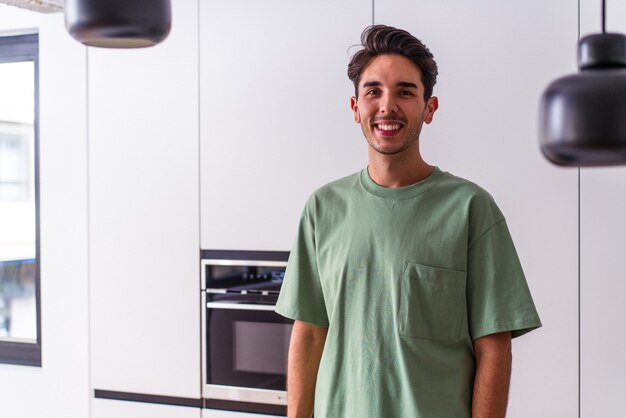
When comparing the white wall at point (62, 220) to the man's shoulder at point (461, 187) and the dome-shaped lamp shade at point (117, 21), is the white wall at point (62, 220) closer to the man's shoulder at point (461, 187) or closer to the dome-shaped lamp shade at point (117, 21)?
the man's shoulder at point (461, 187)

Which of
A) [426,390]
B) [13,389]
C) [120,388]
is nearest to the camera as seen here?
[426,390]

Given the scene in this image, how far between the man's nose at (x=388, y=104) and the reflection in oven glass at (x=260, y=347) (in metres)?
1.28

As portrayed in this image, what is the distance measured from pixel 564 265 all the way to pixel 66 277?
1.72 meters

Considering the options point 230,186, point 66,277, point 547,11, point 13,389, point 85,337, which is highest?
point 547,11

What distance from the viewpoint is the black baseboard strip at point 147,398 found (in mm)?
2777

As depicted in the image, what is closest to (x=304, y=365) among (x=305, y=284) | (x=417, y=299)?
(x=305, y=284)

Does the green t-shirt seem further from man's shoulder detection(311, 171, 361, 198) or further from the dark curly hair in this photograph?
the dark curly hair

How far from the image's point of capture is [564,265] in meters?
2.31

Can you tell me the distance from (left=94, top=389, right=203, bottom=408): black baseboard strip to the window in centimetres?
47

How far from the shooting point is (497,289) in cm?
151

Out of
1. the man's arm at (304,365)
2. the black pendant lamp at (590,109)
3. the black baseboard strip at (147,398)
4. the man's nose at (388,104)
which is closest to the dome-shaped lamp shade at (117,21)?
the black pendant lamp at (590,109)

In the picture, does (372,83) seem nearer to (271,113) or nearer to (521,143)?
(521,143)

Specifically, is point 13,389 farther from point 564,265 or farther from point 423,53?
point 423,53

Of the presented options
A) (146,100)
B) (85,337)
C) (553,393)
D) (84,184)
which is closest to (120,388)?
(85,337)
